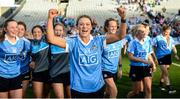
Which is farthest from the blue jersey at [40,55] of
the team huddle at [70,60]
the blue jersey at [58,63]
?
the blue jersey at [58,63]

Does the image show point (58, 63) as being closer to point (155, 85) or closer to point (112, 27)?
point (112, 27)

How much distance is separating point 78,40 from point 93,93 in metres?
0.83

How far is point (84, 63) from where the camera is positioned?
21.7 feet

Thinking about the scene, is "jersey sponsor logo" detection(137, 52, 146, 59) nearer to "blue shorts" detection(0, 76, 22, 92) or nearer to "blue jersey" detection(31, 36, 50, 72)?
"blue jersey" detection(31, 36, 50, 72)

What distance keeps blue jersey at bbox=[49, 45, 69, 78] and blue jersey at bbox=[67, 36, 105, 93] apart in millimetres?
2458

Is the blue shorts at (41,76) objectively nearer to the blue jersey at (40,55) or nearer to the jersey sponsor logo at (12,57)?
the blue jersey at (40,55)

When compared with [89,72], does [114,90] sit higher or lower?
lower

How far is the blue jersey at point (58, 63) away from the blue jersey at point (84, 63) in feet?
8.06

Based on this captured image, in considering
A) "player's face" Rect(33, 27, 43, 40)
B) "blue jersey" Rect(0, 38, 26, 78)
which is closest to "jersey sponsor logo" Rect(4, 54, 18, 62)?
"blue jersey" Rect(0, 38, 26, 78)

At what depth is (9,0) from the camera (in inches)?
1534

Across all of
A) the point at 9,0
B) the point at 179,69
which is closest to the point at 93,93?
the point at 179,69

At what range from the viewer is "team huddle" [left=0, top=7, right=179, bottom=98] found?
6.63 m

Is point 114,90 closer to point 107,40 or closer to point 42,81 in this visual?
point 42,81

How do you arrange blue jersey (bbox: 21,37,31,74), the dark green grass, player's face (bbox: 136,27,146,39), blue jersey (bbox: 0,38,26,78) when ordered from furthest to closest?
the dark green grass
player's face (bbox: 136,27,146,39)
blue jersey (bbox: 21,37,31,74)
blue jersey (bbox: 0,38,26,78)
